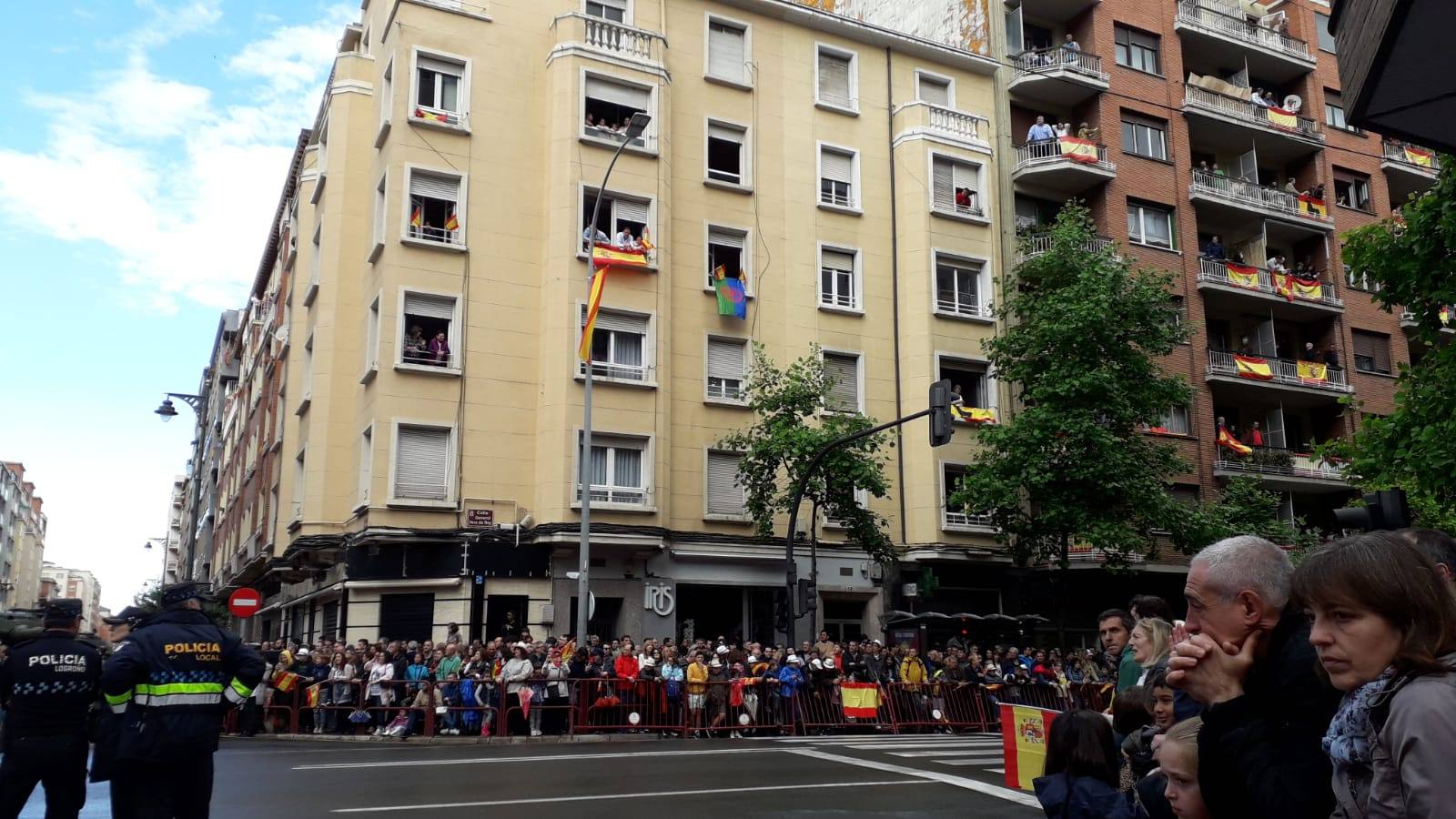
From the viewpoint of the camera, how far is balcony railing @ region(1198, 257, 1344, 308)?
3425 centimetres

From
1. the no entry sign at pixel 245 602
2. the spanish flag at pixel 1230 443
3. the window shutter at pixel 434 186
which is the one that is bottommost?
the no entry sign at pixel 245 602

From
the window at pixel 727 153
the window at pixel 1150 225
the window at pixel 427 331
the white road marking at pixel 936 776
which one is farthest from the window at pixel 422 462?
the window at pixel 1150 225

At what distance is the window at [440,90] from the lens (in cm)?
2689

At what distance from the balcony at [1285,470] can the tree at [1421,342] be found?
1439 centimetres

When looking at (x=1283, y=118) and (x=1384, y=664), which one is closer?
(x=1384, y=664)

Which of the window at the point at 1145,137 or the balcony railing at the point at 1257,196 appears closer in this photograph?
the window at the point at 1145,137

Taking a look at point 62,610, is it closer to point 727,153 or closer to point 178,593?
point 178,593

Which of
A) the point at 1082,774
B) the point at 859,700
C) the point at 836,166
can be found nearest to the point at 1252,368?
the point at 836,166

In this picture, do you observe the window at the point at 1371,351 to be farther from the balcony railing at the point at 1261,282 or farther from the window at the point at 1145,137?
the window at the point at 1145,137

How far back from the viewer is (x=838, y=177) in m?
31.5

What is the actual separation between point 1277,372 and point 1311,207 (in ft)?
19.6

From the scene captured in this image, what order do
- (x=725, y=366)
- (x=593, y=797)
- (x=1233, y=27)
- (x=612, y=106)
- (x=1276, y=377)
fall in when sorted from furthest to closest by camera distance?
1. (x=1233, y=27)
2. (x=1276, y=377)
3. (x=725, y=366)
4. (x=612, y=106)
5. (x=593, y=797)

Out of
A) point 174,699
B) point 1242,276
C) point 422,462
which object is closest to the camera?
point 174,699

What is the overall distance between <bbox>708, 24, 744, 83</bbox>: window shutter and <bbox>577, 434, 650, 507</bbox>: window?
10.5 meters
